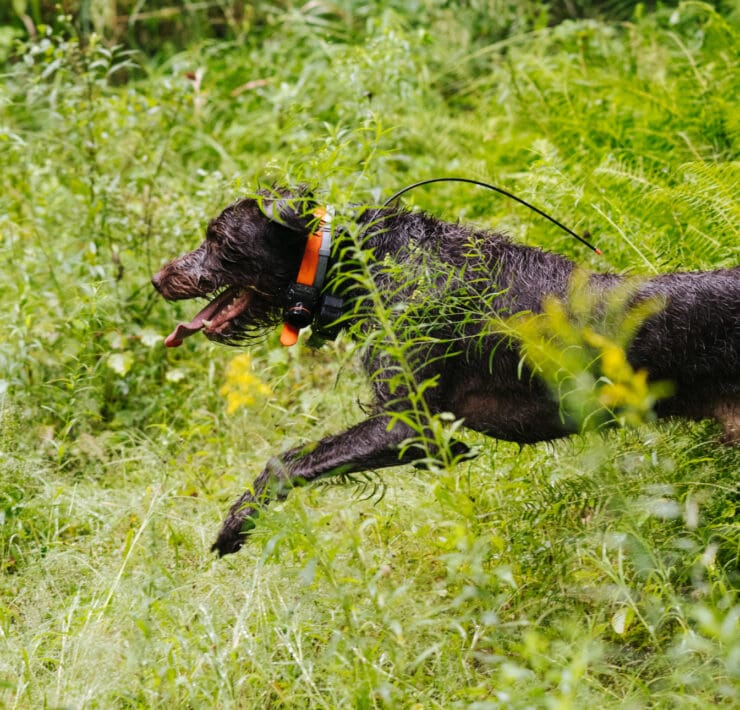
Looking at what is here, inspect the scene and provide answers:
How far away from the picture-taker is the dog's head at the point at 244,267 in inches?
151

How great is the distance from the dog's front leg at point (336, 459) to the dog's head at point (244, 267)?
27.6 inches

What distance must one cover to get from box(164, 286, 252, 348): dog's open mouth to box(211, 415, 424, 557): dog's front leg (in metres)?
0.73

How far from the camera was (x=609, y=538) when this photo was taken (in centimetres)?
336

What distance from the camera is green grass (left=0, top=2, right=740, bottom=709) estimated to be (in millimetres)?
3004

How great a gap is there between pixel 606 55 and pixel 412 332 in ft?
15.3

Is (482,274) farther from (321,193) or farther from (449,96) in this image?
(449,96)

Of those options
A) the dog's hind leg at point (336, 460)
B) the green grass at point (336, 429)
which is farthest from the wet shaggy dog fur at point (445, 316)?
the green grass at point (336, 429)

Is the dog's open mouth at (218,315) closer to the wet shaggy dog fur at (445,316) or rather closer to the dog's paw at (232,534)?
the wet shaggy dog fur at (445,316)

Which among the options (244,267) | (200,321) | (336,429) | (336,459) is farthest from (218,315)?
(336,429)

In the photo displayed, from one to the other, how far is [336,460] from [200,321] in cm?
98

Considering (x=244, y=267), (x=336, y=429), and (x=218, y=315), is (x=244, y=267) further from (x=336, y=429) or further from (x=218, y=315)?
(x=336, y=429)

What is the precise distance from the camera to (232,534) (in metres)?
3.67

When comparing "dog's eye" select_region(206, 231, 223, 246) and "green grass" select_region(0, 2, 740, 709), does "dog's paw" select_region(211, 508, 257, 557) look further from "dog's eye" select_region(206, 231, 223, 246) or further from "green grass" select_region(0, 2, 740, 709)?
"dog's eye" select_region(206, 231, 223, 246)

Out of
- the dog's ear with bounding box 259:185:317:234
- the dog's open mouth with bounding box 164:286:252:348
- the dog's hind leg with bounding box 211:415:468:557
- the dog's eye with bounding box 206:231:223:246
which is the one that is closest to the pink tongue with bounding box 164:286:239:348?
the dog's open mouth with bounding box 164:286:252:348
